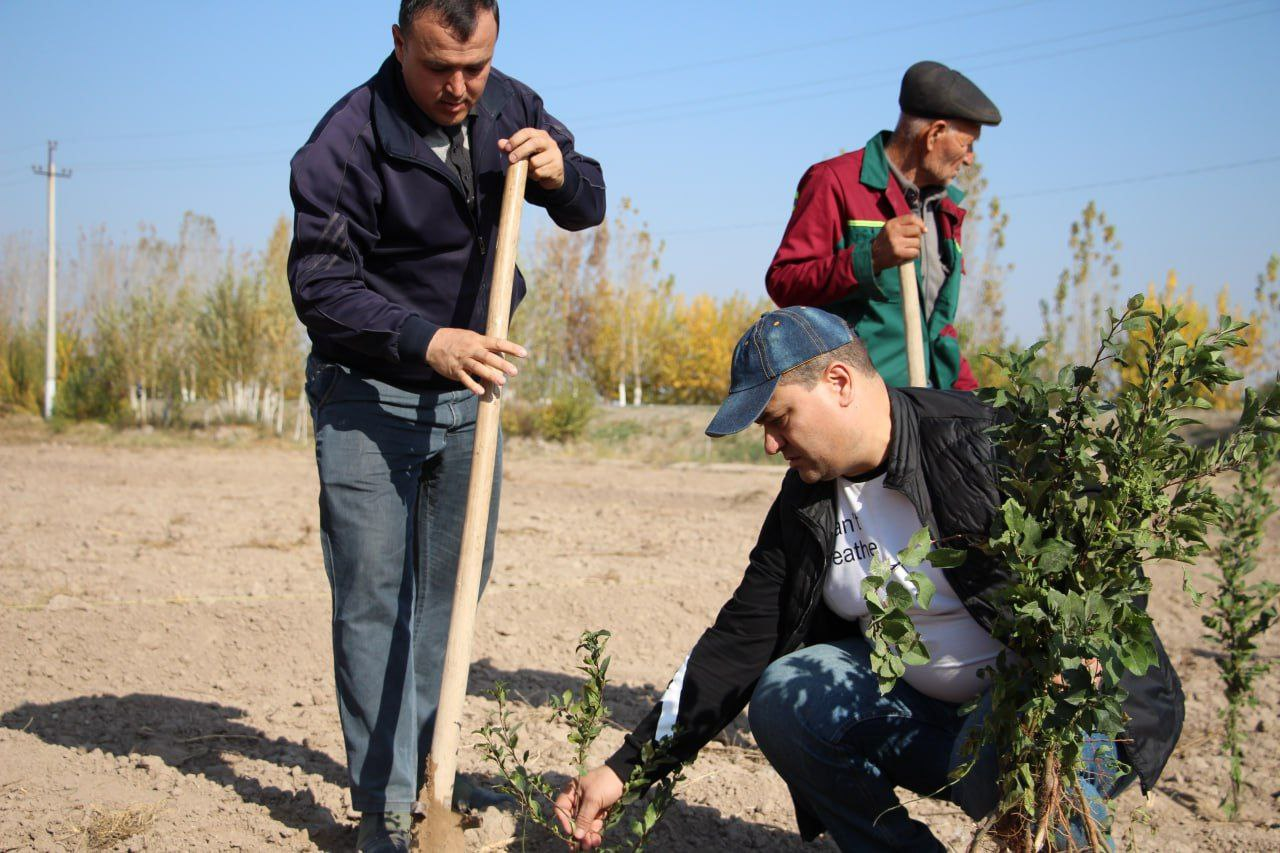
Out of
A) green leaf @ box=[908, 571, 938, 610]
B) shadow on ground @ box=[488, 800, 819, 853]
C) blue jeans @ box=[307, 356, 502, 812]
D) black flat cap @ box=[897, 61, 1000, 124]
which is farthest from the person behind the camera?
black flat cap @ box=[897, 61, 1000, 124]

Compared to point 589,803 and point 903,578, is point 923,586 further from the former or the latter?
point 589,803

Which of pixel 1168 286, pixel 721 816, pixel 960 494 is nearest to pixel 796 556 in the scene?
pixel 960 494

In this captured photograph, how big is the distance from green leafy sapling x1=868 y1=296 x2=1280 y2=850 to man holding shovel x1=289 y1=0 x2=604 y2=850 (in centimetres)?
111

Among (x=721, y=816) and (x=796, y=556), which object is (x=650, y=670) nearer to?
(x=721, y=816)

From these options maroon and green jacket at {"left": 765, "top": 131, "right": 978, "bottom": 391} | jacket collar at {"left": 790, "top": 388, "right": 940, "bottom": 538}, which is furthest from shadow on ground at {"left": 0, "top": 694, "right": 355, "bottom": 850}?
maroon and green jacket at {"left": 765, "top": 131, "right": 978, "bottom": 391}

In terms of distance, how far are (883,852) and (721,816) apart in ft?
2.68

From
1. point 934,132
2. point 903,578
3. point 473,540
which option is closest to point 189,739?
point 473,540

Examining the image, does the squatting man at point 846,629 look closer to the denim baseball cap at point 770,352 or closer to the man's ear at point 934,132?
the denim baseball cap at point 770,352

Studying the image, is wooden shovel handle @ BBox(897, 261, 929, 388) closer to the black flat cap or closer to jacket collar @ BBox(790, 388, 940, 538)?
the black flat cap

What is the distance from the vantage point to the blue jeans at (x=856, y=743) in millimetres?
2324

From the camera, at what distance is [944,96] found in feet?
10.4

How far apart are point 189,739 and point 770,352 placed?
2372 millimetres

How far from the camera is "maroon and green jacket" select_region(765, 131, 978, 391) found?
10.6 feet

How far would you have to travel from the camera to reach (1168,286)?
2006 cm
